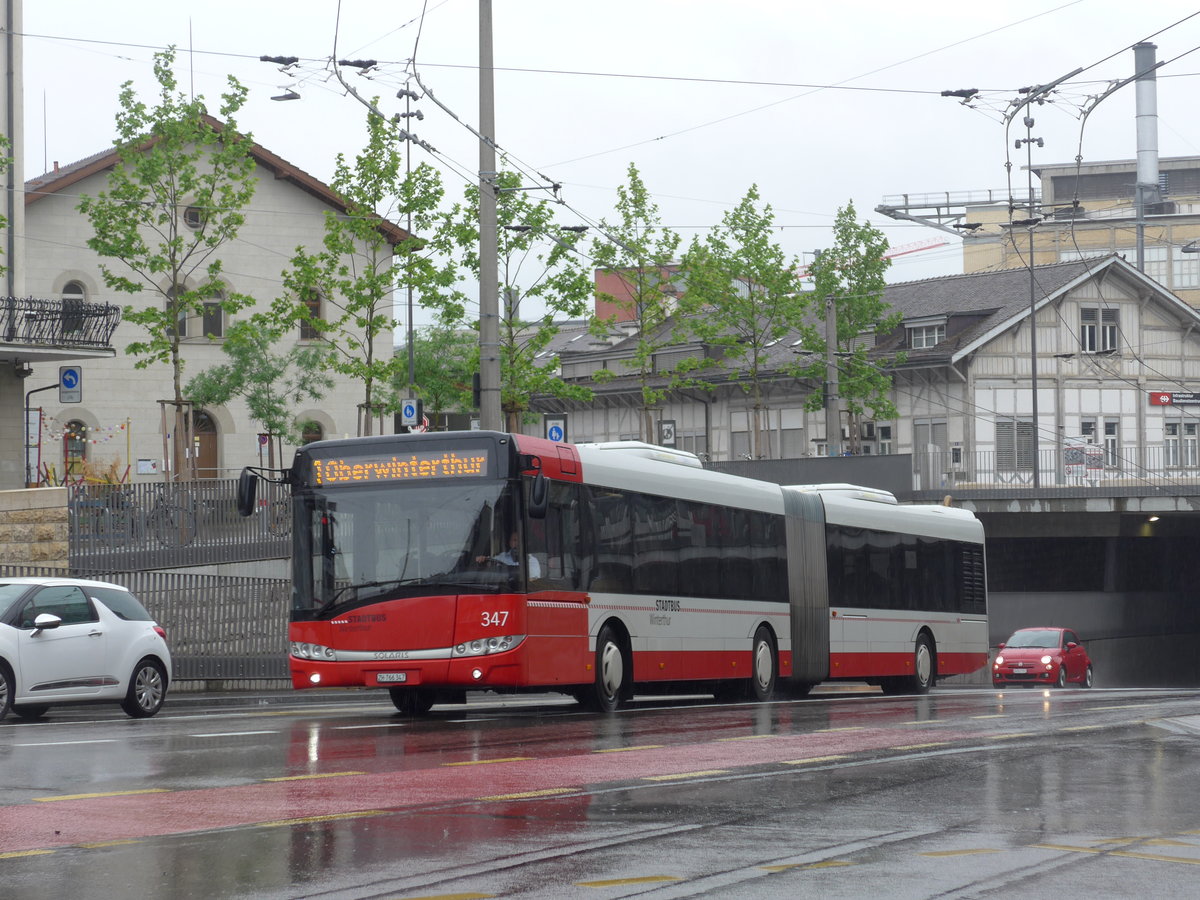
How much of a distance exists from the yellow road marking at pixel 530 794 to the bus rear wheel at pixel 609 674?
8404mm

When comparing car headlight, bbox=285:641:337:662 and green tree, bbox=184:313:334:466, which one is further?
green tree, bbox=184:313:334:466

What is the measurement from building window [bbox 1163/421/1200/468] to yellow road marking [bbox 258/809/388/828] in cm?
6032

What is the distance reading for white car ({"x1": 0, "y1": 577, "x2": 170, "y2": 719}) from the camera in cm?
1788

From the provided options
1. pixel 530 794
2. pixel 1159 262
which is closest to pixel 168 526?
pixel 530 794

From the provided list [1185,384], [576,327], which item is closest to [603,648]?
[1185,384]

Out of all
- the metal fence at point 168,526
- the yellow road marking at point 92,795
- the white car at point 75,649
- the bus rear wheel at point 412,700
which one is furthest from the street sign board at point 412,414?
the yellow road marking at point 92,795

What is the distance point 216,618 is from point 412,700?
27.1 feet

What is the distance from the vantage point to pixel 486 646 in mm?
17281

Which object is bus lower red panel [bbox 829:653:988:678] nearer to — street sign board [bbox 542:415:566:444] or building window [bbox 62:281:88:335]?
street sign board [bbox 542:415:566:444]

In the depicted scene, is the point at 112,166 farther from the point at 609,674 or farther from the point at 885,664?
the point at 609,674

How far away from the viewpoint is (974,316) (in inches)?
2576

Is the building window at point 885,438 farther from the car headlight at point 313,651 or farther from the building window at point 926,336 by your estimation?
the car headlight at point 313,651

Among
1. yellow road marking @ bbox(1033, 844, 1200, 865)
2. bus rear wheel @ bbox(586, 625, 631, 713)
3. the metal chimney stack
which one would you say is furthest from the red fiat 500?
the metal chimney stack

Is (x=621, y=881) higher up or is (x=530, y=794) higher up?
(x=621, y=881)
